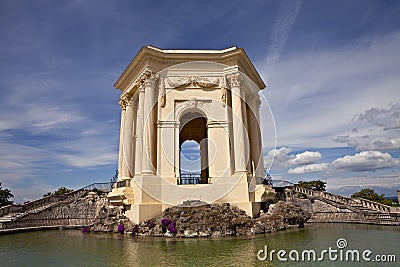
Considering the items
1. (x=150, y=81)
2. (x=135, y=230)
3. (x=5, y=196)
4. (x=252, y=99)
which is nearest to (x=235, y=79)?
(x=252, y=99)

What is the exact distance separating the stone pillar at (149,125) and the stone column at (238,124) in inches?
197

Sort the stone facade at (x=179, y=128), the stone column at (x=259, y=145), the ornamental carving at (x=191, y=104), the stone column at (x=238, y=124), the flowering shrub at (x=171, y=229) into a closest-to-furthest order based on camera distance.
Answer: the flowering shrub at (x=171, y=229) < the stone facade at (x=179, y=128) < the stone column at (x=238, y=124) < the ornamental carving at (x=191, y=104) < the stone column at (x=259, y=145)

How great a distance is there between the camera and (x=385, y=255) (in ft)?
27.9

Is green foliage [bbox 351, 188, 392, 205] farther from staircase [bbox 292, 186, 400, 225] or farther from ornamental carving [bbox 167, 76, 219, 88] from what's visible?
ornamental carving [bbox 167, 76, 219, 88]

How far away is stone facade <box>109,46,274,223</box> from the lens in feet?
52.6

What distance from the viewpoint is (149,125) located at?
56.7 feet

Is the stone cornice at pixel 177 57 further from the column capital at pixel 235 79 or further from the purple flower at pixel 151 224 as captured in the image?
the purple flower at pixel 151 224

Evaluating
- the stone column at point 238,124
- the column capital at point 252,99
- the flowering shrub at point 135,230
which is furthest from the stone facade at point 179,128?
the column capital at point 252,99

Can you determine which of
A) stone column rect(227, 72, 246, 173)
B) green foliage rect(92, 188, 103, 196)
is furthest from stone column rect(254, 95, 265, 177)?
green foliage rect(92, 188, 103, 196)

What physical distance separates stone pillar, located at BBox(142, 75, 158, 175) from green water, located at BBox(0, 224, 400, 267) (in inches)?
194

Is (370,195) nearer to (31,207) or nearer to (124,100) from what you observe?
(124,100)

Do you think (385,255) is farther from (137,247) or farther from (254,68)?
(254,68)

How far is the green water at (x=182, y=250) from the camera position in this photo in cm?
836

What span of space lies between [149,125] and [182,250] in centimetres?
889
